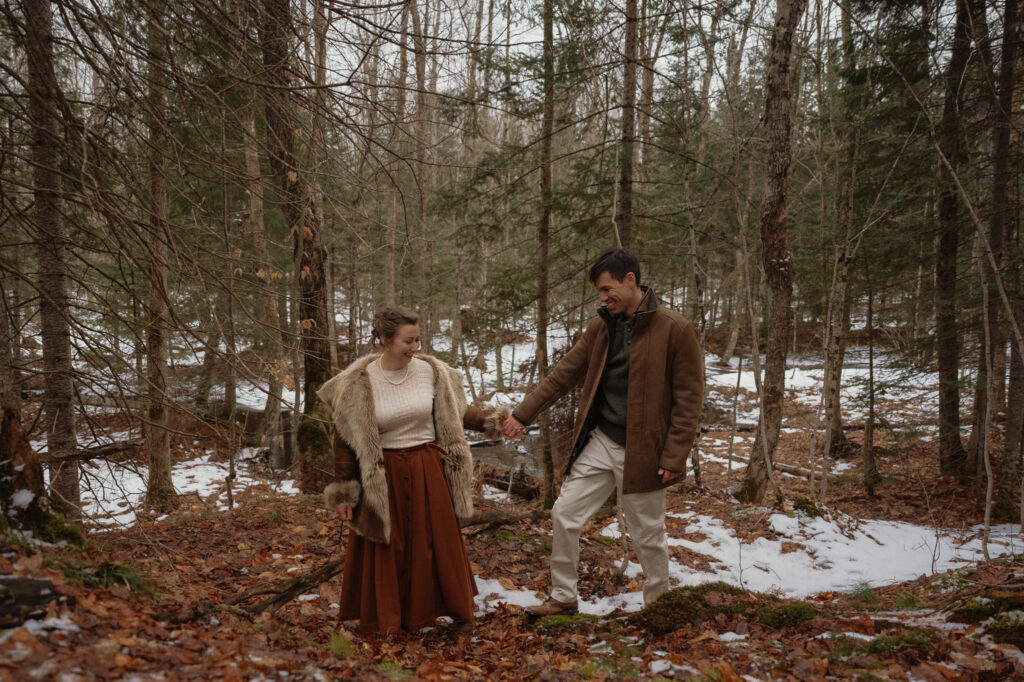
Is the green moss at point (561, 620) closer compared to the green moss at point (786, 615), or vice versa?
the green moss at point (786, 615)

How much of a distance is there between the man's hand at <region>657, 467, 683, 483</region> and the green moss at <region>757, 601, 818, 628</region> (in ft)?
3.43

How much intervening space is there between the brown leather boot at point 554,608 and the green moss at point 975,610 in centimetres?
234

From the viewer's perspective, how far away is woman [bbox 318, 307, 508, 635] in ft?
13.5

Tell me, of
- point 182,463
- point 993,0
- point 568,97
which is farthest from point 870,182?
point 182,463

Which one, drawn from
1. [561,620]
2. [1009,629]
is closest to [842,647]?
[1009,629]

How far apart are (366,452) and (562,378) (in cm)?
154

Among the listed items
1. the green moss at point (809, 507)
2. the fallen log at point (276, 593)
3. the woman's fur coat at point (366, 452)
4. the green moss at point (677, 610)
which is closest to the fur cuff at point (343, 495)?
the woman's fur coat at point (366, 452)

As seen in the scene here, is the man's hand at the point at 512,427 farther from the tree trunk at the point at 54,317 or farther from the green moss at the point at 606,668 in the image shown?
the tree trunk at the point at 54,317

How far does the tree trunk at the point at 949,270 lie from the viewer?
917 centimetres

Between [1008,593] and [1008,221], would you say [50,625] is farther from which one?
[1008,221]

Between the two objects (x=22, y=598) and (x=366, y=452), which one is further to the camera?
(x=366, y=452)

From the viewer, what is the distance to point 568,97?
29.3 feet

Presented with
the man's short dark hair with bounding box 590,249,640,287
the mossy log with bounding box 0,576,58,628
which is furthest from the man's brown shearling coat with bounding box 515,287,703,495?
the mossy log with bounding box 0,576,58,628

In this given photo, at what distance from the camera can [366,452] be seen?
4102 mm
